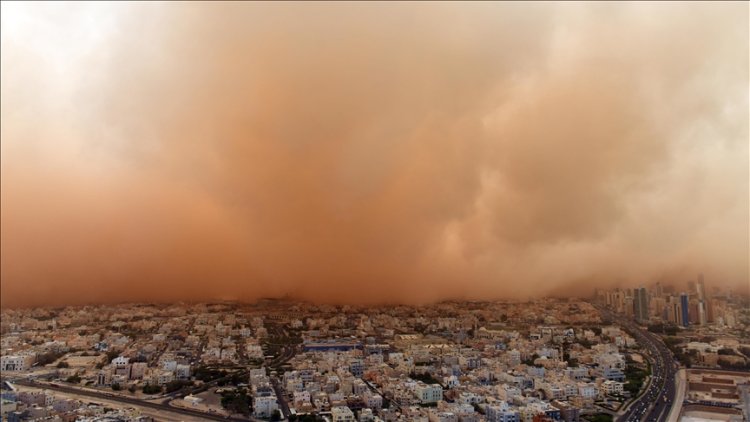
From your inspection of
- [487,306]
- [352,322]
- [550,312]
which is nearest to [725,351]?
[550,312]

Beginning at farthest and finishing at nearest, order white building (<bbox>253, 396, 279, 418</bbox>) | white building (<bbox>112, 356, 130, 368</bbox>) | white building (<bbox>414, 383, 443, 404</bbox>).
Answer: white building (<bbox>112, 356, 130, 368</bbox>)
white building (<bbox>414, 383, 443, 404</bbox>)
white building (<bbox>253, 396, 279, 418</bbox>)

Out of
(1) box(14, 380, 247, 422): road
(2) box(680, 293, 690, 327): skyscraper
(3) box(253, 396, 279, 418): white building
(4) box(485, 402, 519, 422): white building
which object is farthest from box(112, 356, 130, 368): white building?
(2) box(680, 293, 690, 327): skyscraper

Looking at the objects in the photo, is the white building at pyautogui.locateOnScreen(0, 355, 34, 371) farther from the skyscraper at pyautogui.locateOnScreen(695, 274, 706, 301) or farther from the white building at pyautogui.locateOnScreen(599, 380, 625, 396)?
the skyscraper at pyautogui.locateOnScreen(695, 274, 706, 301)

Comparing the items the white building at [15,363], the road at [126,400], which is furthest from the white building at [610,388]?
the white building at [15,363]

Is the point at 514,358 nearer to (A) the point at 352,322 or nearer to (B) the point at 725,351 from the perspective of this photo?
(B) the point at 725,351

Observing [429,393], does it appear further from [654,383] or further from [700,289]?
[700,289]
